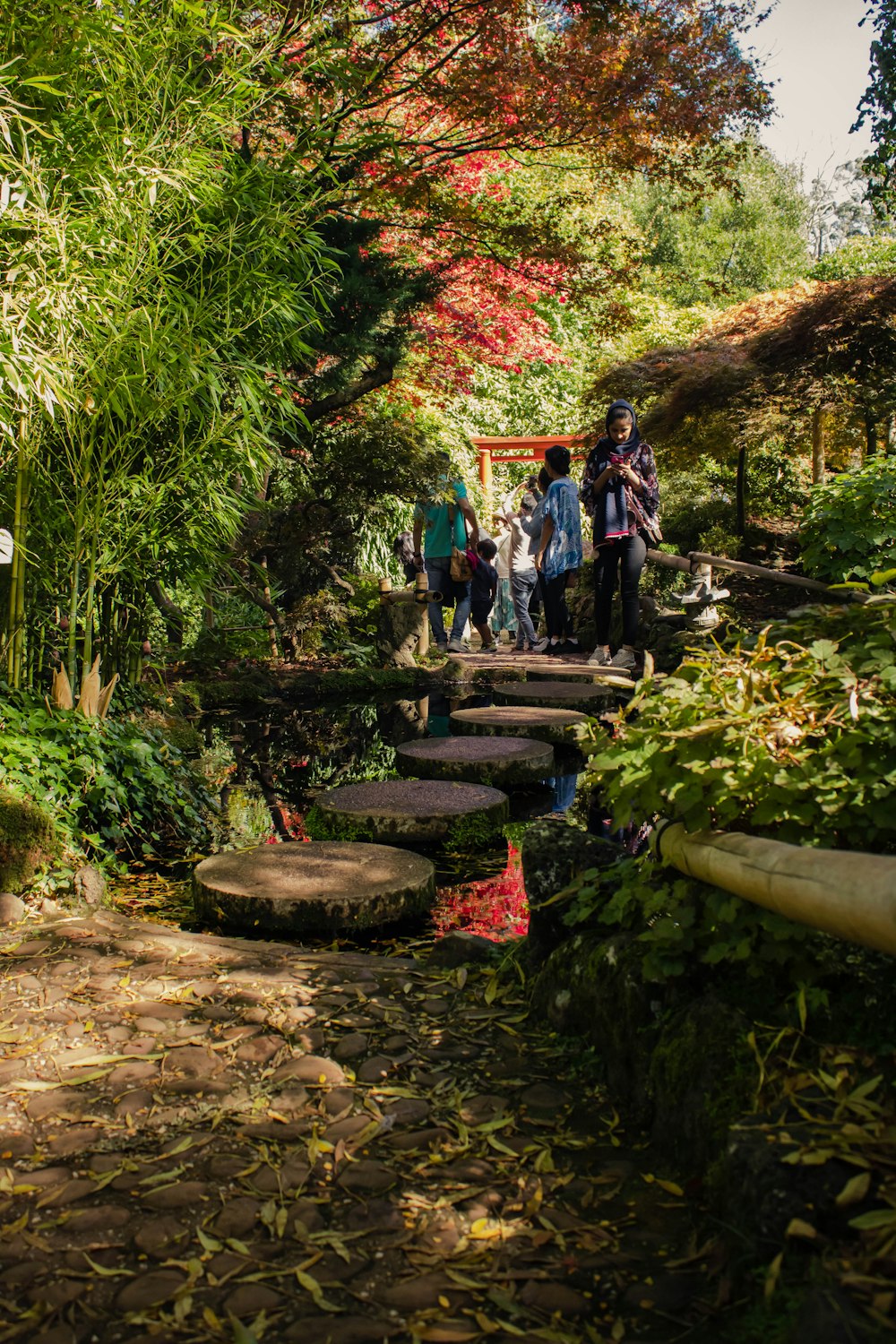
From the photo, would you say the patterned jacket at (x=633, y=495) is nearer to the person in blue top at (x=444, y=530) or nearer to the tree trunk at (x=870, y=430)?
the person in blue top at (x=444, y=530)

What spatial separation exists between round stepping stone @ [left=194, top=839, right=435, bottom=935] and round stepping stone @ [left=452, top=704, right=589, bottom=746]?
8.24 ft

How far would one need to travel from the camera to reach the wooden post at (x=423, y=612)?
10.0 m

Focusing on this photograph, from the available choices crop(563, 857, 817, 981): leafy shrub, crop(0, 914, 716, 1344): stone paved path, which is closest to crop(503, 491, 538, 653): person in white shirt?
crop(0, 914, 716, 1344): stone paved path

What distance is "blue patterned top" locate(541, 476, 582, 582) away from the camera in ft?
30.9

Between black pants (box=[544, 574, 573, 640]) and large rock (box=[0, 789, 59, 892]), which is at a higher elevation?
black pants (box=[544, 574, 573, 640])

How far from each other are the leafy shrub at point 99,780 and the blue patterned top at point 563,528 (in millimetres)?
5480

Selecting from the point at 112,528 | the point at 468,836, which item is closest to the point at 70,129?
the point at 112,528

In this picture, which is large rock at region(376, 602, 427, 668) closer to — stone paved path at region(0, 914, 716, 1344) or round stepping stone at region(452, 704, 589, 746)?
round stepping stone at region(452, 704, 589, 746)

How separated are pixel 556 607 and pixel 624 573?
→ 9.03 feet

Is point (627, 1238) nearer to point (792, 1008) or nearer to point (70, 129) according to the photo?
point (792, 1008)

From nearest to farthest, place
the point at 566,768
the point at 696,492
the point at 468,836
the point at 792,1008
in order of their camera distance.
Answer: the point at 792,1008 < the point at 468,836 < the point at 566,768 < the point at 696,492

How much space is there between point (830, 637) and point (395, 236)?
28.0 ft

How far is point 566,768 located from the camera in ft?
20.7

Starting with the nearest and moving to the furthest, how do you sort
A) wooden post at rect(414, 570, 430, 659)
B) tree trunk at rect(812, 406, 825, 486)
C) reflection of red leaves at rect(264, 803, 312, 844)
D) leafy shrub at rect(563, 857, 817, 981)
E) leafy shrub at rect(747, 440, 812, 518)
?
leafy shrub at rect(563, 857, 817, 981)
reflection of red leaves at rect(264, 803, 312, 844)
wooden post at rect(414, 570, 430, 659)
tree trunk at rect(812, 406, 825, 486)
leafy shrub at rect(747, 440, 812, 518)
